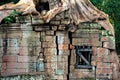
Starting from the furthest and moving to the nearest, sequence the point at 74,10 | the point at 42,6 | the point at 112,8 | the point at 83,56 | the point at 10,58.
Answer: the point at 112,8 < the point at 42,6 < the point at 74,10 < the point at 83,56 < the point at 10,58

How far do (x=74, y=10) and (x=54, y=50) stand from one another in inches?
65.9

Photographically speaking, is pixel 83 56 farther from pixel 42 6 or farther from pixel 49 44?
pixel 42 6

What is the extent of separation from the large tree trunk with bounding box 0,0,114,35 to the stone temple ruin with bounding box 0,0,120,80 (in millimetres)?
180

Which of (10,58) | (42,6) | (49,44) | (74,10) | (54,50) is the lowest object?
(10,58)

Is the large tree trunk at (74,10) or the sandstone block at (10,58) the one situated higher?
the large tree trunk at (74,10)

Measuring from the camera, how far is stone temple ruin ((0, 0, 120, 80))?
46.8ft

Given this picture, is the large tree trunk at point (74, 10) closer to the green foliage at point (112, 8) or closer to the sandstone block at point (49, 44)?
the sandstone block at point (49, 44)

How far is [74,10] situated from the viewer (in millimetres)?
14773

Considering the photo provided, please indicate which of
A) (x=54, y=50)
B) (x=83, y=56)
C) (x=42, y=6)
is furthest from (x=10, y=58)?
(x=83, y=56)

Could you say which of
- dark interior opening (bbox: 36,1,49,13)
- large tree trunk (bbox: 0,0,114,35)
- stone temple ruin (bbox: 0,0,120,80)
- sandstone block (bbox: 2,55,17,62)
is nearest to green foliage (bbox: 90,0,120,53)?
large tree trunk (bbox: 0,0,114,35)

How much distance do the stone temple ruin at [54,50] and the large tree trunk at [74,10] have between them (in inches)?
7.1

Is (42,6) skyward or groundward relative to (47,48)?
skyward

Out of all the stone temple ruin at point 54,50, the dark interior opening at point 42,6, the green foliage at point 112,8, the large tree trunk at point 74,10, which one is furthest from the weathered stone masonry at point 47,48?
the green foliage at point 112,8

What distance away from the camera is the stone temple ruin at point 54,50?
14258mm
